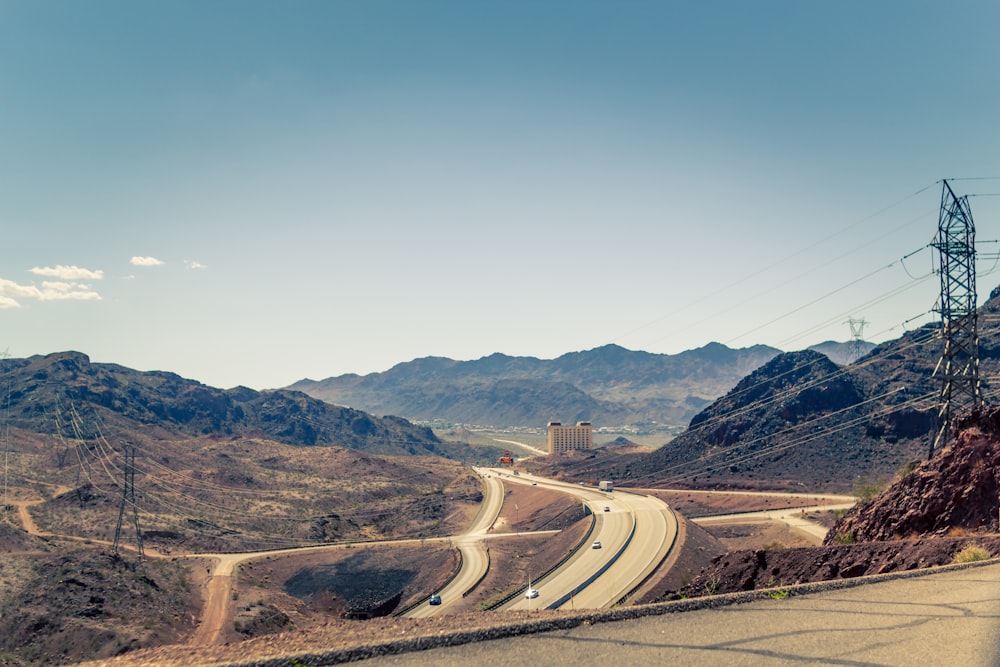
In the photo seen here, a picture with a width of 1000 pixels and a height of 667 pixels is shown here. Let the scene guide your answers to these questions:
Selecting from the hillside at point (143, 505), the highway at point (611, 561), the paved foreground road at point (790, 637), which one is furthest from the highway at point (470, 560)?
the paved foreground road at point (790, 637)

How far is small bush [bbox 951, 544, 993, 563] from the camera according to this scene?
16.4 m

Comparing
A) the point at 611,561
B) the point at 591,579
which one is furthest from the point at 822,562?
the point at 611,561

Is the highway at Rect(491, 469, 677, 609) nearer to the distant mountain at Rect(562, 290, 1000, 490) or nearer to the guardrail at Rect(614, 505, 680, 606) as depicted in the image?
the guardrail at Rect(614, 505, 680, 606)

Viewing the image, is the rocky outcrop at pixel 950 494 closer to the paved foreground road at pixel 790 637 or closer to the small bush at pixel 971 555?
the small bush at pixel 971 555

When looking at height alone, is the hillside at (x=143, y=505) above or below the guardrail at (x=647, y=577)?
above

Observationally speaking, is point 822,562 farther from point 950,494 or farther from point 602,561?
point 602,561

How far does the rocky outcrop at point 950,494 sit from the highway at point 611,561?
14731 millimetres

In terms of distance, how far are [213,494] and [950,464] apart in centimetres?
10328

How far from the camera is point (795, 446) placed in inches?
4380

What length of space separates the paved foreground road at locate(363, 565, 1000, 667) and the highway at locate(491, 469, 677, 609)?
64.2ft

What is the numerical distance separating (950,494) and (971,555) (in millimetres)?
9259

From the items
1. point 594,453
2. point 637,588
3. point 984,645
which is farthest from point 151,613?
point 594,453

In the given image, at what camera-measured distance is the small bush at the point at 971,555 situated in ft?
53.7

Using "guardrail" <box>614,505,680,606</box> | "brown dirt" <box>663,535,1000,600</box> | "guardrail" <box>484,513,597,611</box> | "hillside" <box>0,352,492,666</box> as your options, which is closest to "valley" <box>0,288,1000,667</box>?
"brown dirt" <box>663,535,1000,600</box>
